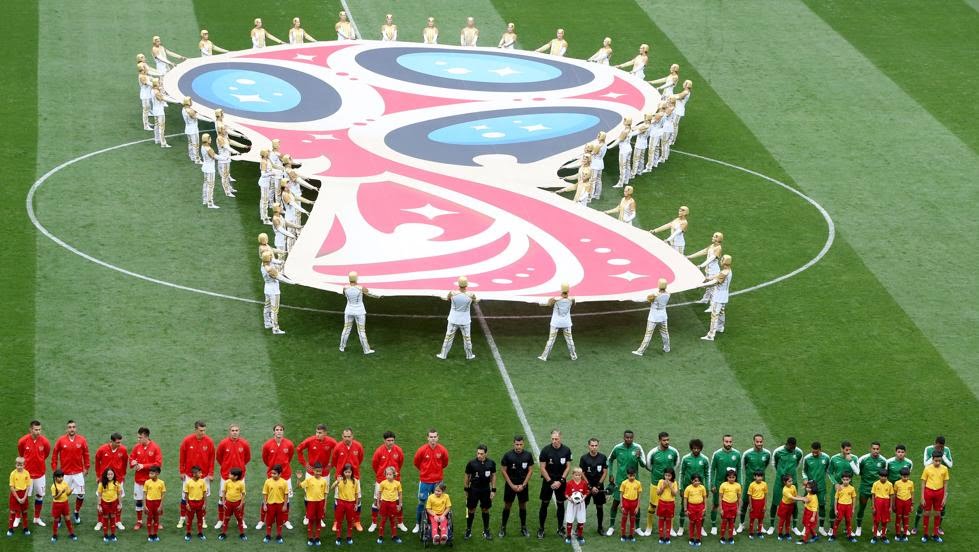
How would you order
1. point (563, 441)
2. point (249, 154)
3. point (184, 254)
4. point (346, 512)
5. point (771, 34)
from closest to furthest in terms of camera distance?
point (346, 512) < point (563, 441) < point (184, 254) < point (249, 154) < point (771, 34)

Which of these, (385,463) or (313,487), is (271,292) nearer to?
(385,463)

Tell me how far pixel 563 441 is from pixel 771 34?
2806 centimetres

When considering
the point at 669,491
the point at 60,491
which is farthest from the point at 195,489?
the point at 669,491

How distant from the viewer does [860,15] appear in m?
Result: 55.7

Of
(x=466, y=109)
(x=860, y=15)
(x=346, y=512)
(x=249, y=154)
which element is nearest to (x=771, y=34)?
(x=860, y=15)

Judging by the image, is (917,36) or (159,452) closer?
(159,452)

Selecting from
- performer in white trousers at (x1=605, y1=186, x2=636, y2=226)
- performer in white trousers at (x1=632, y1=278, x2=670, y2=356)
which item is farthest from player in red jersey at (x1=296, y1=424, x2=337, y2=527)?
performer in white trousers at (x1=605, y1=186, x2=636, y2=226)

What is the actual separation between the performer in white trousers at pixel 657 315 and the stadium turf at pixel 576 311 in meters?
0.39

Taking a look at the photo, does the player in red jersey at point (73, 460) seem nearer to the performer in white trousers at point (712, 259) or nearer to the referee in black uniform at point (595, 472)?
the referee in black uniform at point (595, 472)

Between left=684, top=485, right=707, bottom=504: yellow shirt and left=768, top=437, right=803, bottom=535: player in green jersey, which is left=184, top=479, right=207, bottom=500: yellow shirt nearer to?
left=684, top=485, right=707, bottom=504: yellow shirt

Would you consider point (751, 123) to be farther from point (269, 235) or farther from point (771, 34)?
point (269, 235)

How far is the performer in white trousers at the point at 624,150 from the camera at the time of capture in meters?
40.6

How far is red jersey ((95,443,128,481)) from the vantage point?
85.3 feet

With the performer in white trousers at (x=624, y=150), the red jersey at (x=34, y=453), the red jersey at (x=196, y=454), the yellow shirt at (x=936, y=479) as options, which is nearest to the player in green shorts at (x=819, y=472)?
the yellow shirt at (x=936, y=479)
